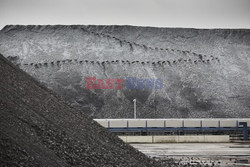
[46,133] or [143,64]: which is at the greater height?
[143,64]

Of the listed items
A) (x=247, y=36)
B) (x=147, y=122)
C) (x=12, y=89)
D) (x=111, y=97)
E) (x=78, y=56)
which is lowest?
(x=12, y=89)

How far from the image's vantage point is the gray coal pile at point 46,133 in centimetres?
684

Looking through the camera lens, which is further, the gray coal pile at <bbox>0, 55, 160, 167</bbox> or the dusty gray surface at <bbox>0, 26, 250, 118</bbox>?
the dusty gray surface at <bbox>0, 26, 250, 118</bbox>

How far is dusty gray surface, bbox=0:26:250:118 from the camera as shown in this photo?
4684 cm

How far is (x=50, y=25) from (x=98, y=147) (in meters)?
47.6

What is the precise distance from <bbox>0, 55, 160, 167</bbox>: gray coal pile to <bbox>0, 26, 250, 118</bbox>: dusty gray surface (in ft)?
114

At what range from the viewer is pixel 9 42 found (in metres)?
54.0

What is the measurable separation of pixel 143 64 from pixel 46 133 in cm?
4369

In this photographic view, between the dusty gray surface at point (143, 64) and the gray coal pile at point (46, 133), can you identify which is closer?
the gray coal pile at point (46, 133)

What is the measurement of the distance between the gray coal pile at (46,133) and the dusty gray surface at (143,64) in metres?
34.6

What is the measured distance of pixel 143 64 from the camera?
2028 inches

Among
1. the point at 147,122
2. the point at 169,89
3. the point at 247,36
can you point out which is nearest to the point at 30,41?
the point at 169,89

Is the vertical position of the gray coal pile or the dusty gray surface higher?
the dusty gray surface

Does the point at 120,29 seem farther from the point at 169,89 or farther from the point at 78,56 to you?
the point at 169,89
